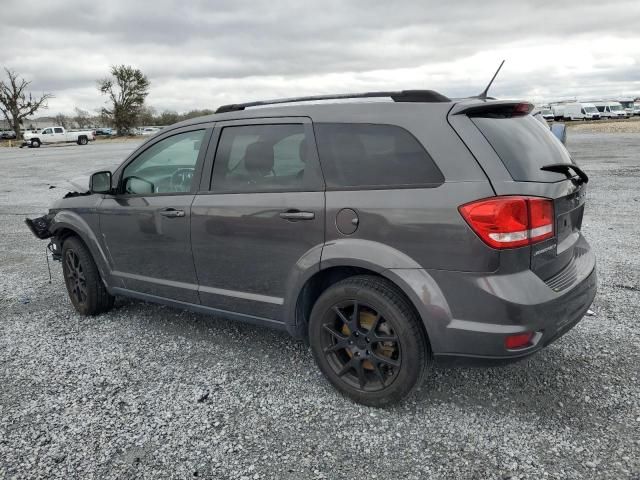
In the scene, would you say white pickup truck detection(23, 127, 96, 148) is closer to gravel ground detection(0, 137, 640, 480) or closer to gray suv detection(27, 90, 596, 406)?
gravel ground detection(0, 137, 640, 480)

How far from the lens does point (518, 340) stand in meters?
2.59

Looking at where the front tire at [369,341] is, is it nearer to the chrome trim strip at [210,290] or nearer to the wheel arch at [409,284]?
the wheel arch at [409,284]

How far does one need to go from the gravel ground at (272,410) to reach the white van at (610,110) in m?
65.2

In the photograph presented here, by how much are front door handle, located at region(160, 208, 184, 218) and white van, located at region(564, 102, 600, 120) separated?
64.3 m

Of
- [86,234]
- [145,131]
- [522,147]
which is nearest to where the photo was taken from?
[522,147]

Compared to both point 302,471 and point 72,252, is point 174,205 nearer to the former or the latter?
point 72,252

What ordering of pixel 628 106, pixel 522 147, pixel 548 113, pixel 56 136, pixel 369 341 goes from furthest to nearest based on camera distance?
pixel 628 106 → pixel 548 113 → pixel 56 136 → pixel 369 341 → pixel 522 147

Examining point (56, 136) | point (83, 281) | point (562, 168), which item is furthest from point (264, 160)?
point (56, 136)

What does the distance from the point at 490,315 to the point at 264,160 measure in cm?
169

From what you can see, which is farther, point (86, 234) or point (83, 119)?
point (83, 119)

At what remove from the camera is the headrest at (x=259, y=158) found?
336cm

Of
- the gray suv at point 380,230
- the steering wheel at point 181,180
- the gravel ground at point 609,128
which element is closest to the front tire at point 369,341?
the gray suv at point 380,230

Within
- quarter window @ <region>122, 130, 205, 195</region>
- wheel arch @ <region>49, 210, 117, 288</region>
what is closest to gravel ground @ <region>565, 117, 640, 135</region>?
quarter window @ <region>122, 130, 205, 195</region>

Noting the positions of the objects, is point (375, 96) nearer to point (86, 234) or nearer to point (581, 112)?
point (86, 234)
